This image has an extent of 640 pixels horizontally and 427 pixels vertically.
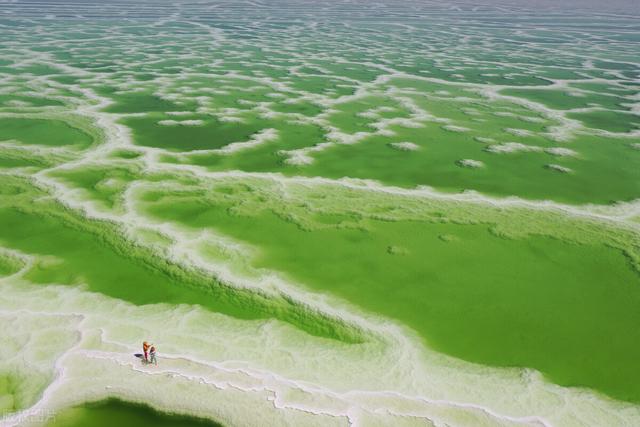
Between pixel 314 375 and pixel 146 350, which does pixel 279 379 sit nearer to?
pixel 314 375

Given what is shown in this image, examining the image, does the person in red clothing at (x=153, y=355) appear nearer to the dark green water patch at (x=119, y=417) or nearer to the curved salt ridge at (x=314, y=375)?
the curved salt ridge at (x=314, y=375)

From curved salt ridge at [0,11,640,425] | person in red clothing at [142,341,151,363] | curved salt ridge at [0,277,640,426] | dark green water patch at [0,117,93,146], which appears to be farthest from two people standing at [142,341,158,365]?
dark green water patch at [0,117,93,146]

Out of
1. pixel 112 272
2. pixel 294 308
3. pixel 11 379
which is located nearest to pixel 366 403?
pixel 294 308

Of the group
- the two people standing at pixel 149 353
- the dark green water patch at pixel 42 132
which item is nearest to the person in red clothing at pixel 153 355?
the two people standing at pixel 149 353

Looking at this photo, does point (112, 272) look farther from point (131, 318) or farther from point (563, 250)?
point (563, 250)

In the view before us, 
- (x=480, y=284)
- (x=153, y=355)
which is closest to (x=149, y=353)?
(x=153, y=355)

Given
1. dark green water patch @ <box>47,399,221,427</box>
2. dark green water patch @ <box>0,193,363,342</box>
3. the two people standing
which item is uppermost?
the two people standing

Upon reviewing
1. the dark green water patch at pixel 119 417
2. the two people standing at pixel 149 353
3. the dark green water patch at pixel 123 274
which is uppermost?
the two people standing at pixel 149 353

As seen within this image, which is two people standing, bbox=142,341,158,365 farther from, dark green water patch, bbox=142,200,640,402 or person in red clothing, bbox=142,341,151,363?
dark green water patch, bbox=142,200,640,402

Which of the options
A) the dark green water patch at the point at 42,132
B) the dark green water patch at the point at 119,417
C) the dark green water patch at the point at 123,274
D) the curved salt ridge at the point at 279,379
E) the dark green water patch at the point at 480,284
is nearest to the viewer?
the dark green water patch at the point at 119,417
